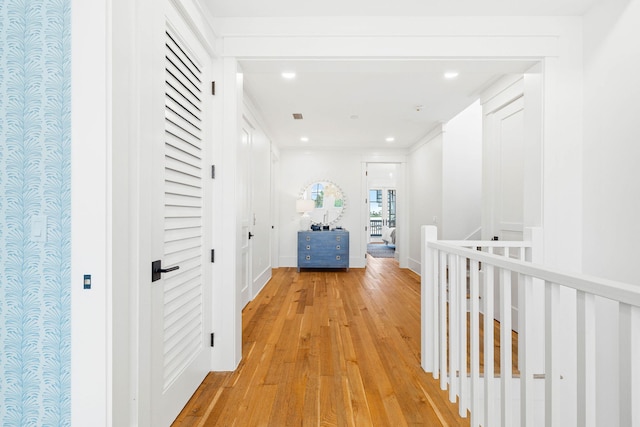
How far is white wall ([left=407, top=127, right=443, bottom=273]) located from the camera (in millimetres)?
5145

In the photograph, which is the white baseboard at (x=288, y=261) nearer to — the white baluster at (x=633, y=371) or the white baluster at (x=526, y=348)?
the white baluster at (x=526, y=348)

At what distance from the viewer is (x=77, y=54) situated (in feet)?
3.65

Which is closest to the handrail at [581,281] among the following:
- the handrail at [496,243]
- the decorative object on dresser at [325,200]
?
the handrail at [496,243]

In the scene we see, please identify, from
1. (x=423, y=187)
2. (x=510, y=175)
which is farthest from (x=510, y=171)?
(x=423, y=187)

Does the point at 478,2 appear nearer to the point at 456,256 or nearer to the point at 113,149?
the point at 456,256

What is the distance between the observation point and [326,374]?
7.21ft

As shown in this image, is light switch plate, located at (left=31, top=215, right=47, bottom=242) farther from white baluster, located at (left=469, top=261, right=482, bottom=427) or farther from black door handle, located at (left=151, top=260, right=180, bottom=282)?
white baluster, located at (left=469, top=261, right=482, bottom=427)

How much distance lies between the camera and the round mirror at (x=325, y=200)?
21.5 ft

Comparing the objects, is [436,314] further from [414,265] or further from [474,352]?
[414,265]

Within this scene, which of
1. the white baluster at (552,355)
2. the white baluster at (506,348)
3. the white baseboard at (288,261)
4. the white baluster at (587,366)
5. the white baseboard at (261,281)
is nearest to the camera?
the white baluster at (587,366)

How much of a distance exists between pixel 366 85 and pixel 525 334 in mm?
2923

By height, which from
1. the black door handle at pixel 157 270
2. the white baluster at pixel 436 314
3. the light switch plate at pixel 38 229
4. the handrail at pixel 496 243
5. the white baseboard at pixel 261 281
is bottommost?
the white baseboard at pixel 261 281

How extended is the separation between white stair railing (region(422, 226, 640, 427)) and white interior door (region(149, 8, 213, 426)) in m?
1.47

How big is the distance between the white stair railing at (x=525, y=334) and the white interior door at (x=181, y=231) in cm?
147
